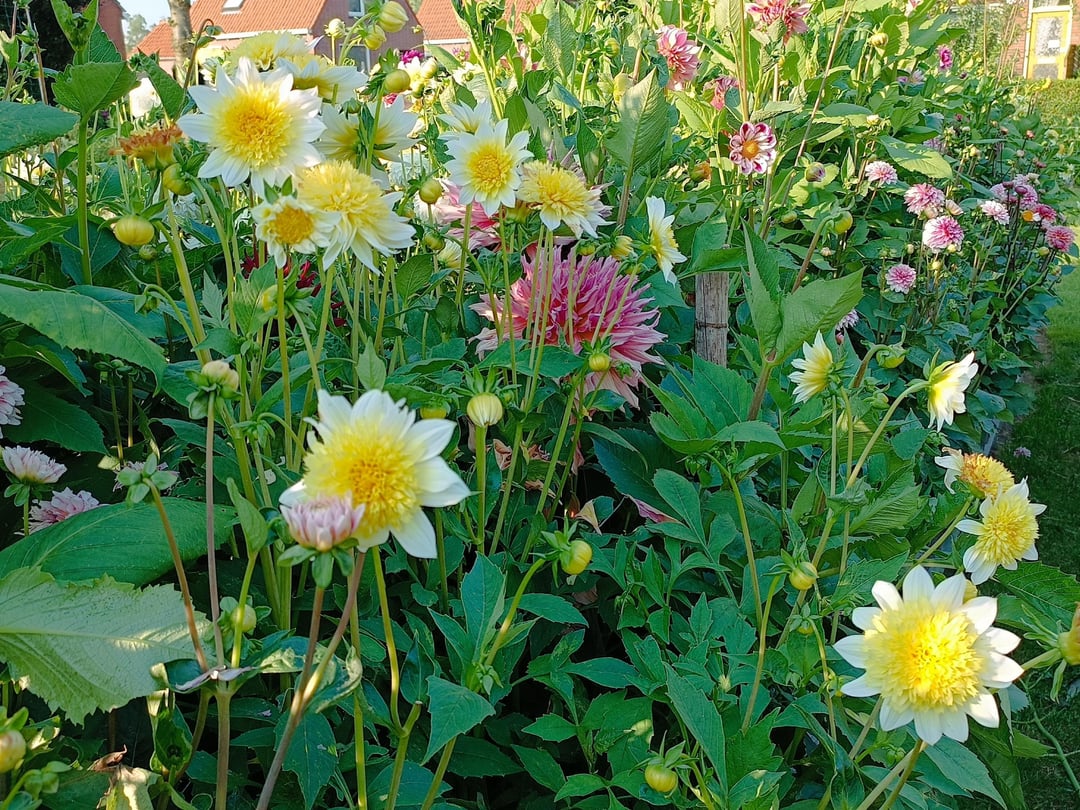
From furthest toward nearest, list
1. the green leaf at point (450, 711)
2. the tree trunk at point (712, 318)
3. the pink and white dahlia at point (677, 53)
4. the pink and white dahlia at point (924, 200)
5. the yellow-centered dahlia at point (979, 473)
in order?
the pink and white dahlia at point (924, 200)
the pink and white dahlia at point (677, 53)
the tree trunk at point (712, 318)
the yellow-centered dahlia at point (979, 473)
the green leaf at point (450, 711)

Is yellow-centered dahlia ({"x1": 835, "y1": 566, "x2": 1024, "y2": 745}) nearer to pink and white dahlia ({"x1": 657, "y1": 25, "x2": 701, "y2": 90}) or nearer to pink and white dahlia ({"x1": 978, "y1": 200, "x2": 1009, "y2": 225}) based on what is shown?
pink and white dahlia ({"x1": 657, "y1": 25, "x2": 701, "y2": 90})

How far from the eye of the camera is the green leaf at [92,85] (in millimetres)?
922

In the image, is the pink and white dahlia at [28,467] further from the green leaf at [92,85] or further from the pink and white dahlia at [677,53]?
the pink and white dahlia at [677,53]

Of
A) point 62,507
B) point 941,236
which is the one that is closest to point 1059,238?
point 941,236

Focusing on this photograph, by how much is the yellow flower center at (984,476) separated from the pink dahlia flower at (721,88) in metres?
1.36

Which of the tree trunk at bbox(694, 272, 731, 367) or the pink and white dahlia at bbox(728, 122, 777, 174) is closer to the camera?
the tree trunk at bbox(694, 272, 731, 367)

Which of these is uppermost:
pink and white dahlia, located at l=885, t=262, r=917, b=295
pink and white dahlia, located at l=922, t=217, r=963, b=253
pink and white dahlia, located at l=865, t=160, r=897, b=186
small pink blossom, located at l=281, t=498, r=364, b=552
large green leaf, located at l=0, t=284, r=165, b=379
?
large green leaf, located at l=0, t=284, r=165, b=379

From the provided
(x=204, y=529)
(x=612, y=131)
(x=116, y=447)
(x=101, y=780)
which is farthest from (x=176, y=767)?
(x=612, y=131)

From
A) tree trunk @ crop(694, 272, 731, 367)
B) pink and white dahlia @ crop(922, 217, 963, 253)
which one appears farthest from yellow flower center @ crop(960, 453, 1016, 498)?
pink and white dahlia @ crop(922, 217, 963, 253)

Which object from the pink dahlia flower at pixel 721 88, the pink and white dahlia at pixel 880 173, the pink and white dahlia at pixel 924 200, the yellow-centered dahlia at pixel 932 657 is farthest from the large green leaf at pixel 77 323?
the pink and white dahlia at pixel 924 200

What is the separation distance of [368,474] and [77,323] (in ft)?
1.17

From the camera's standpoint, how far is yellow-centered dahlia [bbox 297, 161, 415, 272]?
0.73 meters

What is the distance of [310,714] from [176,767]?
108 millimetres

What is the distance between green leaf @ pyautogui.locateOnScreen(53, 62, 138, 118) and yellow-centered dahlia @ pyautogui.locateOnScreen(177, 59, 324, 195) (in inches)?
9.7
